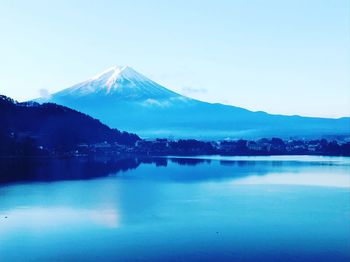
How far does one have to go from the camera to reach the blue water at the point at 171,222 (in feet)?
14.8

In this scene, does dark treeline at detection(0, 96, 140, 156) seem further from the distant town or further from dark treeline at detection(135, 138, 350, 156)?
dark treeline at detection(135, 138, 350, 156)

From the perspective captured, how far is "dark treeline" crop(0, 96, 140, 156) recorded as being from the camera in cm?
1636

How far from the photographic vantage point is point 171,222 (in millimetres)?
5914

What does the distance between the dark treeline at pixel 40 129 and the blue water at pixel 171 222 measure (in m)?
6.73

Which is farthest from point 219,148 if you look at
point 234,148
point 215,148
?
point 234,148

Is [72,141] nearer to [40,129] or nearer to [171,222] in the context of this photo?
[40,129]

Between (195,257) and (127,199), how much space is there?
3.66 metres

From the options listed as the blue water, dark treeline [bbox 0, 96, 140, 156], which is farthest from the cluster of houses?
the blue water

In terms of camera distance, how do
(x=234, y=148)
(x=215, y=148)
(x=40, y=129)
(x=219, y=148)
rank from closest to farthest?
→ (x=40, y=129)
(x=215, y=148)
(x=219, y=148)
(x=234, y=148)

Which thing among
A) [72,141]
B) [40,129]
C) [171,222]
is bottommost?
[171,222]

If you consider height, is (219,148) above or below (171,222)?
above

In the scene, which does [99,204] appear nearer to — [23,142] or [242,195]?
[242,195]

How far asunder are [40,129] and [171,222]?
50.7ft

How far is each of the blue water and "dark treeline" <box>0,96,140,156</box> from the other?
22.1 feet
